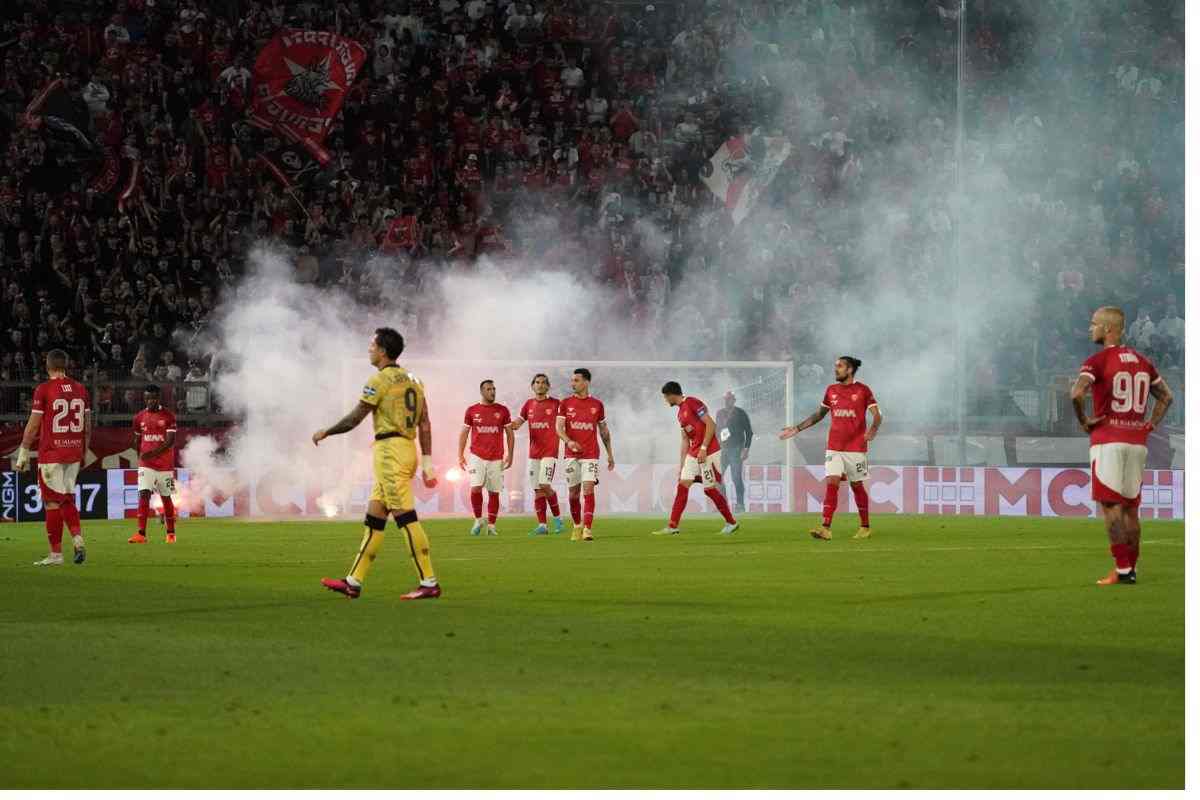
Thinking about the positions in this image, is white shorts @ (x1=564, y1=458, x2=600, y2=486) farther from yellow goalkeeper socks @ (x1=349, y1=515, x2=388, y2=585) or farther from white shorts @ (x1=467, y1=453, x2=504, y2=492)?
yellow goalkeeper socks @ (x1=349, y1=515, x2=388, y2=585)

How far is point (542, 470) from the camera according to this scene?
2203 cm

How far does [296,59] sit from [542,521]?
1535 cm

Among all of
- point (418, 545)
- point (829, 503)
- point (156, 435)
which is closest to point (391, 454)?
point (418, 545)

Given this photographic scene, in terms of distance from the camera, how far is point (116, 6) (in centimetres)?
3434

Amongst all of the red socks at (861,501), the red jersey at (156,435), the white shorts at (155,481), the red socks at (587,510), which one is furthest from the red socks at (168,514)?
the red socks at (861,501)

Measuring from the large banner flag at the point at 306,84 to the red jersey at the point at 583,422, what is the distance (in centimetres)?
1371

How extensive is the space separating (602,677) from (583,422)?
13151 millimetres

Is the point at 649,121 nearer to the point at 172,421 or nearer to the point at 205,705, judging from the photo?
the point at 172,421

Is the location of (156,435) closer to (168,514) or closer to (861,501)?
(168,514)

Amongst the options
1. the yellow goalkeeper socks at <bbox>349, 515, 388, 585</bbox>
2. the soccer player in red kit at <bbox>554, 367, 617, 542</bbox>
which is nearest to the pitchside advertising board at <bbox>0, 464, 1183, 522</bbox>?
the soccer player in red kit at <bbox>554, 367, 617, 542</bbox>

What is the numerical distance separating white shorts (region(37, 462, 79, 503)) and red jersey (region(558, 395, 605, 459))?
6635 mm

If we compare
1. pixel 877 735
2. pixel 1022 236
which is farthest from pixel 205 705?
pixel 1022 236

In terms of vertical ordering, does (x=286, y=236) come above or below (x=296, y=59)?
below

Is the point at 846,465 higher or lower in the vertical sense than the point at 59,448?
lower
